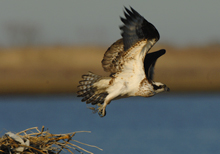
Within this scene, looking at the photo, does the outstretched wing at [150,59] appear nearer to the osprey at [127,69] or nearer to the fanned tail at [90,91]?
the osprey at [127,69]

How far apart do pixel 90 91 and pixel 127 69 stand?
1030mm

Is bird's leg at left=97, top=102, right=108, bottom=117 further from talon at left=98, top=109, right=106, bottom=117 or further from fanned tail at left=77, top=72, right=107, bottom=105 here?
fanned tail at left=77, top=72, right=107, bottom=105

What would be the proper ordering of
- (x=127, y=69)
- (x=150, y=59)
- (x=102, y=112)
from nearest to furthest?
(x=127, y=69) < (x=102, y=112) < (x=150, y=59)

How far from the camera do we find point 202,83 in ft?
63.4

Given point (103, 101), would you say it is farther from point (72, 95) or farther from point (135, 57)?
point (72, 95)

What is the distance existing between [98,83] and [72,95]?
36.2 ft

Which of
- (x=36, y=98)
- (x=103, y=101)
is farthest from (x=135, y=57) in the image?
(x=36, y=98)

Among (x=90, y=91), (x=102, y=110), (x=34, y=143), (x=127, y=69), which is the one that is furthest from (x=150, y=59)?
(x=34, y=143)

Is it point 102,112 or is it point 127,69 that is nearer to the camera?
point 127,69

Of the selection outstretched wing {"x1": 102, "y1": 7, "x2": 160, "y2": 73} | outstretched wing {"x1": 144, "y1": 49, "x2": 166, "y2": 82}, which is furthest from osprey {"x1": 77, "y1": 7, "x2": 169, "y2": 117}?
outstretched wing {"x1": 144, "y1": 49, "x2": 166, "y2": 82}

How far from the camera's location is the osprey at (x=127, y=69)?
8484mm

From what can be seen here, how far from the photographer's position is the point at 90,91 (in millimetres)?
9648

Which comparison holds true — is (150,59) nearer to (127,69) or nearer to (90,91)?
(127,69)

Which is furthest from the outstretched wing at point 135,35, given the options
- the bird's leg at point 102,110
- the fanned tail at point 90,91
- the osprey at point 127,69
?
the fanned tail at point 90,91
